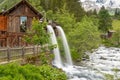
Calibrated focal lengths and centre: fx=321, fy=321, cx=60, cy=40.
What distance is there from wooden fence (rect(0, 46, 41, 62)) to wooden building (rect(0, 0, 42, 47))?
707 cm

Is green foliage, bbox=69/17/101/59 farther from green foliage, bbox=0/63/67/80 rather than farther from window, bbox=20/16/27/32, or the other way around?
green foliage, bbox=0/63/67/80

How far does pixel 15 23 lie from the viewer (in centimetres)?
4134

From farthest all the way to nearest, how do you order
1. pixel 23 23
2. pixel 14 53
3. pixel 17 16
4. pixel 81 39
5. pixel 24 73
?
pixel 81 39
pixel 23 23
pixel 17 16
pixel 14 53
pixel 24 73

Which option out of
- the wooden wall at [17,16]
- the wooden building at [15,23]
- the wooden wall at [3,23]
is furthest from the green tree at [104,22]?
A: the wooden wall at [3,23]

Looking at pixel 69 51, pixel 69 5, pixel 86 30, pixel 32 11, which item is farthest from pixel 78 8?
pixel 32 11

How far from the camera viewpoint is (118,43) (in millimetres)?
102625

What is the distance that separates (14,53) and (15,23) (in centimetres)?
1239

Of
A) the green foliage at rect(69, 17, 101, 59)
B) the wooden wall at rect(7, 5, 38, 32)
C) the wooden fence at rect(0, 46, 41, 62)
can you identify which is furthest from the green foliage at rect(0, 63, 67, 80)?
the green foliage at rect(69, 17, 101, 59)

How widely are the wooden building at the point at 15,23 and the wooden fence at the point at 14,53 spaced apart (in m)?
7.07

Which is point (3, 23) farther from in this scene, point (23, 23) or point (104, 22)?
point (104, 22)

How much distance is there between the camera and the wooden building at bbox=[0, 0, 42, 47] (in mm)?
40875

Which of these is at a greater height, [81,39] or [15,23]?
[15,23]

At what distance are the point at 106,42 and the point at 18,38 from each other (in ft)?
233

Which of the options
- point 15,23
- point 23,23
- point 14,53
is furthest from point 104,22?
point 14,53
